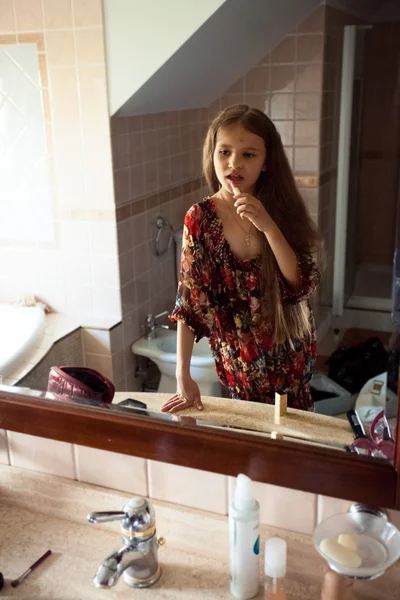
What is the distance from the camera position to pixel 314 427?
0.85 metres

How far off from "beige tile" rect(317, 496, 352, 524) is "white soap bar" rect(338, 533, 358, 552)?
0.05m

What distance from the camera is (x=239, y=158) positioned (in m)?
0.88

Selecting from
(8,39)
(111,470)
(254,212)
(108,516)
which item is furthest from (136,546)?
(8,39)

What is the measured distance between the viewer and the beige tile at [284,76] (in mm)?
1032

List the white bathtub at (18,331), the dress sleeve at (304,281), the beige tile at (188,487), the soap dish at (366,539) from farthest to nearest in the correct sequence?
the white bathtub at (18,331), the dress sleeve at (304,281), the beige tile at (188,487), the soap dish at (366,539)

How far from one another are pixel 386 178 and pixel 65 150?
74 cm

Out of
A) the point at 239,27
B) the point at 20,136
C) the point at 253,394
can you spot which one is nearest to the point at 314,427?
the point at 253,394

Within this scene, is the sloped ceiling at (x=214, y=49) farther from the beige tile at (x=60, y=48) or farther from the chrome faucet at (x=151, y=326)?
the chrome faucet at (x=151, y=326)

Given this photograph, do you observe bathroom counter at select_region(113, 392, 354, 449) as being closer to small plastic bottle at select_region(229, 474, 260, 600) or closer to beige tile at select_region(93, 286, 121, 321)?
small plastic bottle at select_region(229, 474, 260, 600)

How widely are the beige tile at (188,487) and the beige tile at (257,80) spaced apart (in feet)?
2.14

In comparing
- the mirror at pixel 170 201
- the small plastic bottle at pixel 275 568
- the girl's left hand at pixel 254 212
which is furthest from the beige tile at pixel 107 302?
the small plastic bottle at pixel 275 568

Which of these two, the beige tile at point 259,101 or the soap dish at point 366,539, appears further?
the beige tile at point 259,101

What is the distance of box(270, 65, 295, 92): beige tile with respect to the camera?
1.03m

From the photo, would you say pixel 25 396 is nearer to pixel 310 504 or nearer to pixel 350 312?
pixel 310 504
